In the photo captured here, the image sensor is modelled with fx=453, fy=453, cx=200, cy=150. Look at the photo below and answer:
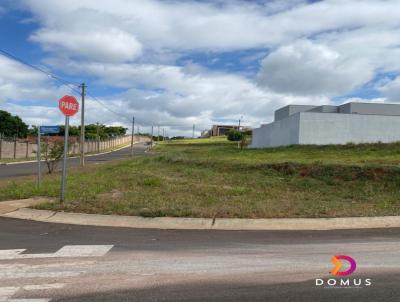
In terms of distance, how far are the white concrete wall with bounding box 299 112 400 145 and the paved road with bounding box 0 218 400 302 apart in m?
34.9

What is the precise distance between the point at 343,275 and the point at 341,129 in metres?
39.2

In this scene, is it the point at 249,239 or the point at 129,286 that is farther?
the point at 249,239

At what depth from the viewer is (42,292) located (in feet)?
16.4

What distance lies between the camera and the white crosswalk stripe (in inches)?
201

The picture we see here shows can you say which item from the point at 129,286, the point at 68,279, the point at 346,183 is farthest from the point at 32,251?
the point at 346,183

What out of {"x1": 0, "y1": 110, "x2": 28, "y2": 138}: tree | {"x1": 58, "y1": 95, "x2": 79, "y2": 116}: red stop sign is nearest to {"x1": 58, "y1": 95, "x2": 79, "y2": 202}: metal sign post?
{"x1": 58, "y1": 95, "x2": 79, "y2": 116}: red stop sign

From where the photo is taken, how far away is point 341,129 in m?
43.0

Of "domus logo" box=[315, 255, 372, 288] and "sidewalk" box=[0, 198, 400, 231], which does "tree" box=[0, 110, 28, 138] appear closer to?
"sidewalk" box=[0, 198, 400, 231]

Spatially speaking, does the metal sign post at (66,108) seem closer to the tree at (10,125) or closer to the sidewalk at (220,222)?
the sidewalk at (220,222)

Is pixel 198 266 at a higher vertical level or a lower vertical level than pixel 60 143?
lower

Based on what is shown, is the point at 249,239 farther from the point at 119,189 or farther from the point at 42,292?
the point at 119,189

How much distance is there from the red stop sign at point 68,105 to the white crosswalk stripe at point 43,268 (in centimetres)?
490

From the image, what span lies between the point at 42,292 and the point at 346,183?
39.5 feet

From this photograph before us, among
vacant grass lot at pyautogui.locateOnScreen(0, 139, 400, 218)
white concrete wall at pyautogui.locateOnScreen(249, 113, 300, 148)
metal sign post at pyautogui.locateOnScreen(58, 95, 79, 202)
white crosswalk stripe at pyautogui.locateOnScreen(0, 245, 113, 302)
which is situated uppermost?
white concrete wall at pyautogui.locateOnScreen(249, 113, 300, 148)
